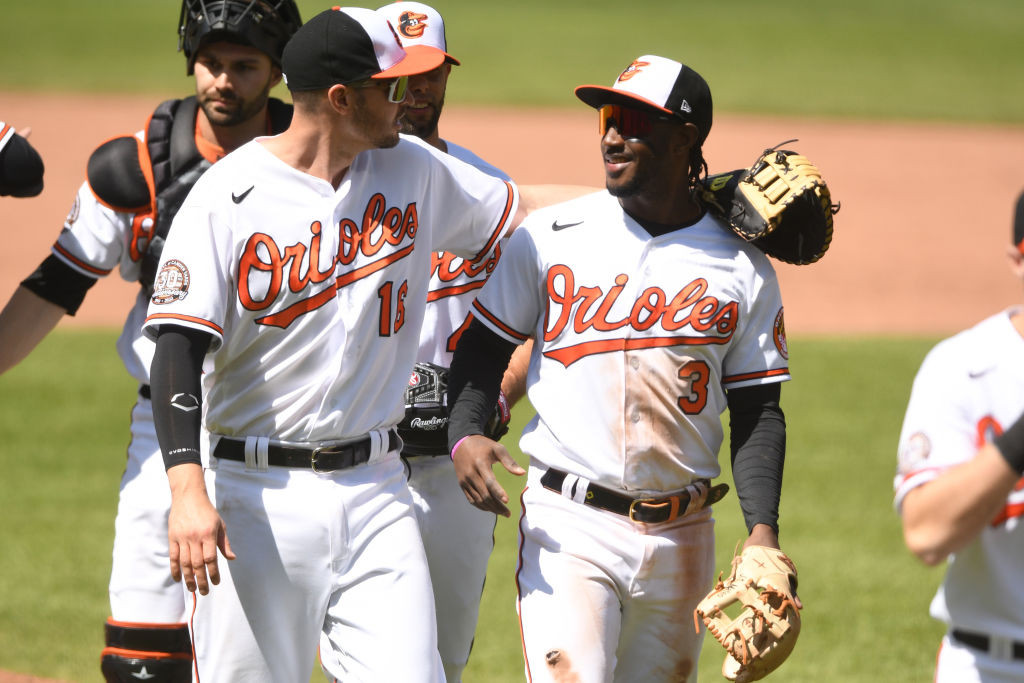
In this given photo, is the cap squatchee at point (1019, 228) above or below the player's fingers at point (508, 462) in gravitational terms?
above

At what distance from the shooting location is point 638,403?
378cm

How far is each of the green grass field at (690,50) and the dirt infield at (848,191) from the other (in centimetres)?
167

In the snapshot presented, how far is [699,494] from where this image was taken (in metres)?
3.88

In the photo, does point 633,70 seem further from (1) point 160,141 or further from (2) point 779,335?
(1) point 160,141

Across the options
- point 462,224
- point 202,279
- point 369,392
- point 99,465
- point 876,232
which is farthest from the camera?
point 876,232

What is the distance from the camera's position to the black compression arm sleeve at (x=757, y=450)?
12.1 feet

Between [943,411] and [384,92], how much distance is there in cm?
177

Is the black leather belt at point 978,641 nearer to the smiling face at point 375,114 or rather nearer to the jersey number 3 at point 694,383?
the jersey number 3 at point 694,383

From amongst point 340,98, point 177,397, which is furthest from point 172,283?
point 340,98

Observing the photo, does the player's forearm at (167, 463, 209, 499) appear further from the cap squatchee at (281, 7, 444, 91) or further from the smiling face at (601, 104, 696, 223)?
the smiling face at (601, 104, 696, 223)

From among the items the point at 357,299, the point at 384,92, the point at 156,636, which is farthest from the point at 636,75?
the point at 156,636

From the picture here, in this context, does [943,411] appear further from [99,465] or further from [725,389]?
[99,465]

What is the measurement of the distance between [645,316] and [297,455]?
1.05m

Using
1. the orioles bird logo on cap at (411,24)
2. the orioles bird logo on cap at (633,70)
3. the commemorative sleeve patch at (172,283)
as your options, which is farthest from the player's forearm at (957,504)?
the orioles bird logo on cap at (411,24)
